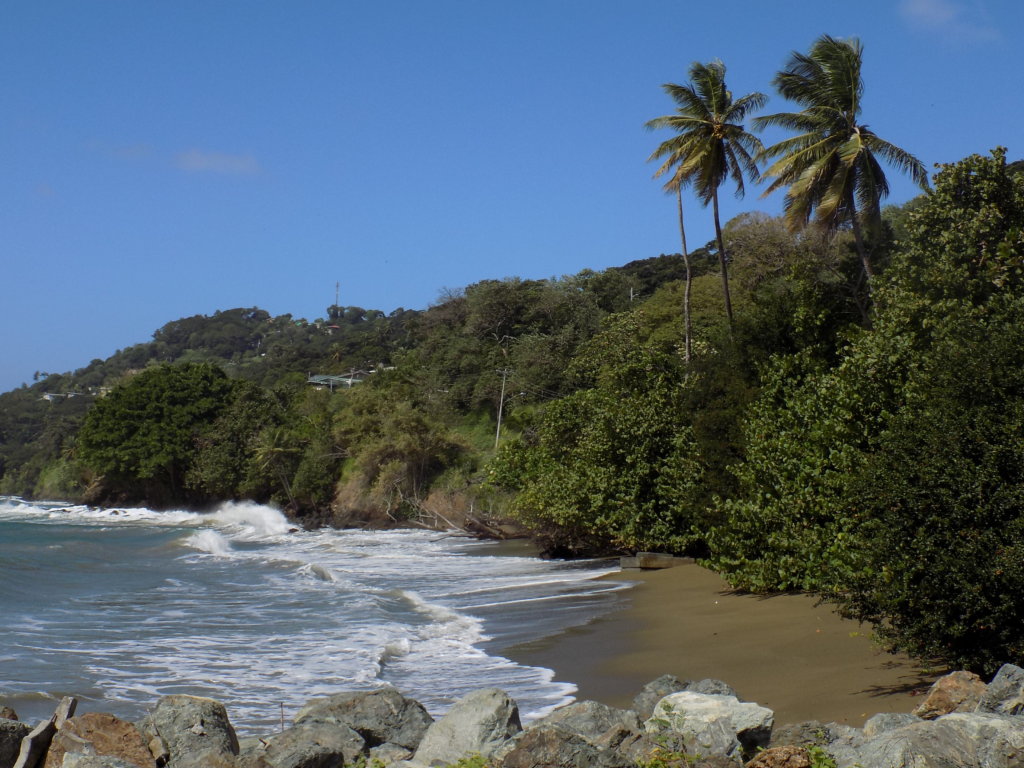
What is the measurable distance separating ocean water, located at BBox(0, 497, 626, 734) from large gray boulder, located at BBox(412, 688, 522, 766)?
220cm

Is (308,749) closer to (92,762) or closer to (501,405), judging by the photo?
(92,762)

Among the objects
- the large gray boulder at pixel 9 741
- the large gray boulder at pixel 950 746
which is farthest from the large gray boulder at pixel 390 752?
the large gray boulder at pixel 950 746

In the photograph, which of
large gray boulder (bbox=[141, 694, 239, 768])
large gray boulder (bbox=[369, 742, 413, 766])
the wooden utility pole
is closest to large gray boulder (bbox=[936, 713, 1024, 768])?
large gray boulder (bbox=[369, 742, 413, 766])

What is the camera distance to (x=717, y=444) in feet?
62.3

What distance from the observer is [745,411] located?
18.4 m

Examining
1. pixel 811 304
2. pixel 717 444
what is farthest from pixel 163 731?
pixel 811 304

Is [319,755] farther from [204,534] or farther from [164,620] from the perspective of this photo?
[204,534]

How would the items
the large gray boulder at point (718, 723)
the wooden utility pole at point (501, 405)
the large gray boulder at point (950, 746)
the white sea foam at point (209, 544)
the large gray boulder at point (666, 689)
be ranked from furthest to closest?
the wooden utility pole at point (501, 405)
the white sea foam at point (209, 544)
the large gray boulder at point (666, 689)
the large gray boulder at point (718, 723)
the large gray boulder at point (950, 746)

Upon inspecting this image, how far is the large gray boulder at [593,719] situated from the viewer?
7668mm

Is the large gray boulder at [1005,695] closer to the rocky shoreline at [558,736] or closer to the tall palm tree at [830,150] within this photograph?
the rocky shoreline at [558,736]

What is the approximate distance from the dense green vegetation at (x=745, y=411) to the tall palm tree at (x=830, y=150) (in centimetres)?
7

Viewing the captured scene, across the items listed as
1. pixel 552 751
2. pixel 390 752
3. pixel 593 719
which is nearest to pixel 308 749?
pixel 390 752

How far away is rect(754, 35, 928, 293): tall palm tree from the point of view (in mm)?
23469

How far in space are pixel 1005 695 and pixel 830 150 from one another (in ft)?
61.7
